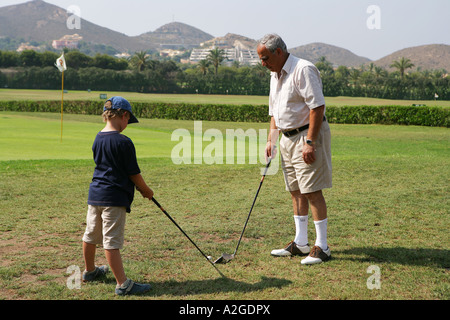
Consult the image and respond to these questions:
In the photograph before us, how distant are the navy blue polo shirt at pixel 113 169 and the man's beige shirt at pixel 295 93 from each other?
1.61 metres

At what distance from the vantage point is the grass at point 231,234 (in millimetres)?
4145

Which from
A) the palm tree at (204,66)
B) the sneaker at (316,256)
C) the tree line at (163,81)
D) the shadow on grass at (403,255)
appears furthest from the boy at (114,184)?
the palm tree at (204,66)

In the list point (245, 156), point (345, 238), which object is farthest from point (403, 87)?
point (345, 238)

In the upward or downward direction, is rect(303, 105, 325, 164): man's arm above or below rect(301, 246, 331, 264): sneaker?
above

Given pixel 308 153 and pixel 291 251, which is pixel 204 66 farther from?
pixel 308 153

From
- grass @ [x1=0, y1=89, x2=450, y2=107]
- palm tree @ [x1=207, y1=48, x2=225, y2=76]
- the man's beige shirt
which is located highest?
palm tree @ [x1=207, y1=48, x2=225, y2=76]

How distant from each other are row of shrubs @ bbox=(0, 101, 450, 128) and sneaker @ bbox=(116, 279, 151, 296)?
3244cm

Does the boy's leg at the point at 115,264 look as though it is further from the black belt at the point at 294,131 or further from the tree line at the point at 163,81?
the tree line at the point at 163,81

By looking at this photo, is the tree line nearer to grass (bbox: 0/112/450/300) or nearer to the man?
grass (bbox: 0/112/450/300)

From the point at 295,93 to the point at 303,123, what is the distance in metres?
0.31

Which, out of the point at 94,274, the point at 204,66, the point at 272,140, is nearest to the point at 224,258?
the point at 94,274

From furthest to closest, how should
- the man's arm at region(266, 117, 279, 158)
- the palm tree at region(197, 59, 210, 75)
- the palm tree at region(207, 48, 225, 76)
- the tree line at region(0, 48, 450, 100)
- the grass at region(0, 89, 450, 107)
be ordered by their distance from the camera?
1. the palm tree at region(197, 59, 210, 75)
2. the palm tree at region(207, 48, 225, 76)
3. the tree line at region(0, 48, 450, 100)
4. the grass at region(0, 89, 450, 107)
5. the man's arm at region(266, 117, 279, 158)

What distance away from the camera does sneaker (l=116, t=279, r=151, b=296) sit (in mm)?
3973

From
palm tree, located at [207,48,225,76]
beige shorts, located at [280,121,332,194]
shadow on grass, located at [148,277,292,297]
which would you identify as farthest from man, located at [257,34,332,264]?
palm tree, located at [207,48,225,76]
